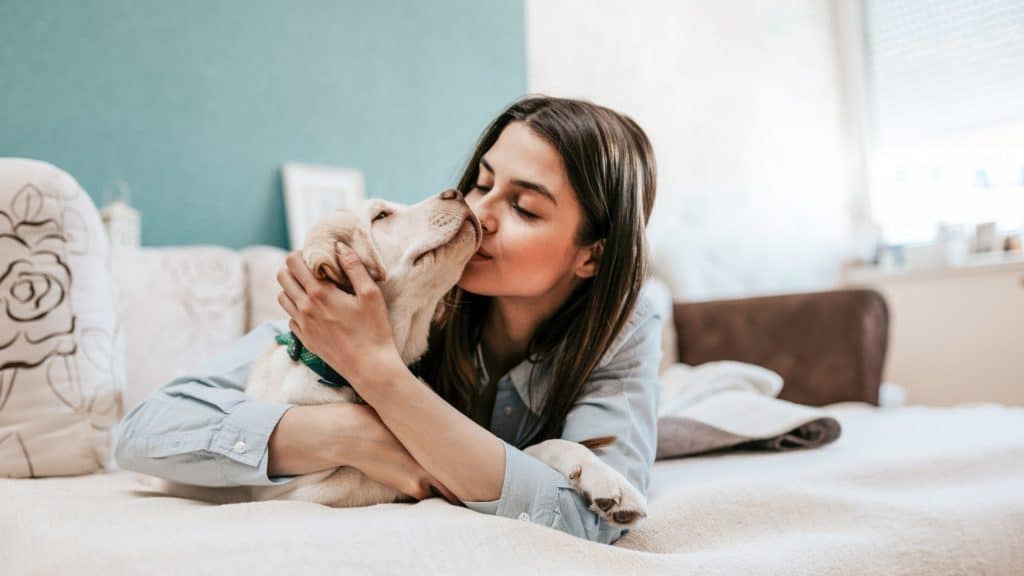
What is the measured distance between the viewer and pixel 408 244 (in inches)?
43.0

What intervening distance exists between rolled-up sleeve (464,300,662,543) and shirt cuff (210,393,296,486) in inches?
11.8

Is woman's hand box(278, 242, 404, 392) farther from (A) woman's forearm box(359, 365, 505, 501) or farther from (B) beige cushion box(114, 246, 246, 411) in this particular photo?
(B) beige cushion box(114, 246, 246, 411)

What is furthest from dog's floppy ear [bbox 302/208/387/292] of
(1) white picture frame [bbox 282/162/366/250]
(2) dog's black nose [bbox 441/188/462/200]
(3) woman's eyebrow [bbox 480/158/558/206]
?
(1) white picture frame [bbox 282/162/366/250]

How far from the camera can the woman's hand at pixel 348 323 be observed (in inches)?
39.5

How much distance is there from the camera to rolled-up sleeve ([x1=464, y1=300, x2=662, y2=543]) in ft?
3.14

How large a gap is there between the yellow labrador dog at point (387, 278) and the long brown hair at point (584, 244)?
0.51 ft

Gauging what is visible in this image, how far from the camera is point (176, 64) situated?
89.6 inches

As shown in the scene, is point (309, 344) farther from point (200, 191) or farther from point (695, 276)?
point (695, 276)

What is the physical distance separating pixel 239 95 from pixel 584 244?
5.31ft

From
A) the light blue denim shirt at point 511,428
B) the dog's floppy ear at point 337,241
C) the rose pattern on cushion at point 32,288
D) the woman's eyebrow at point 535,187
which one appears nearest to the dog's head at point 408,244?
the dog's floppy ear at point 337,241

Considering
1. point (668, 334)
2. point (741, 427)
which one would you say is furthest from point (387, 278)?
point (668, 334)

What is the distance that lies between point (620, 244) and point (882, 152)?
3.85 metres

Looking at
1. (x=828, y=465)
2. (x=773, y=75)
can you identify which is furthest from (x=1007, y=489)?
(x=773, y=75)

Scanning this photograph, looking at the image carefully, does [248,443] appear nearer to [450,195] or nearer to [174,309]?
[450,195]
